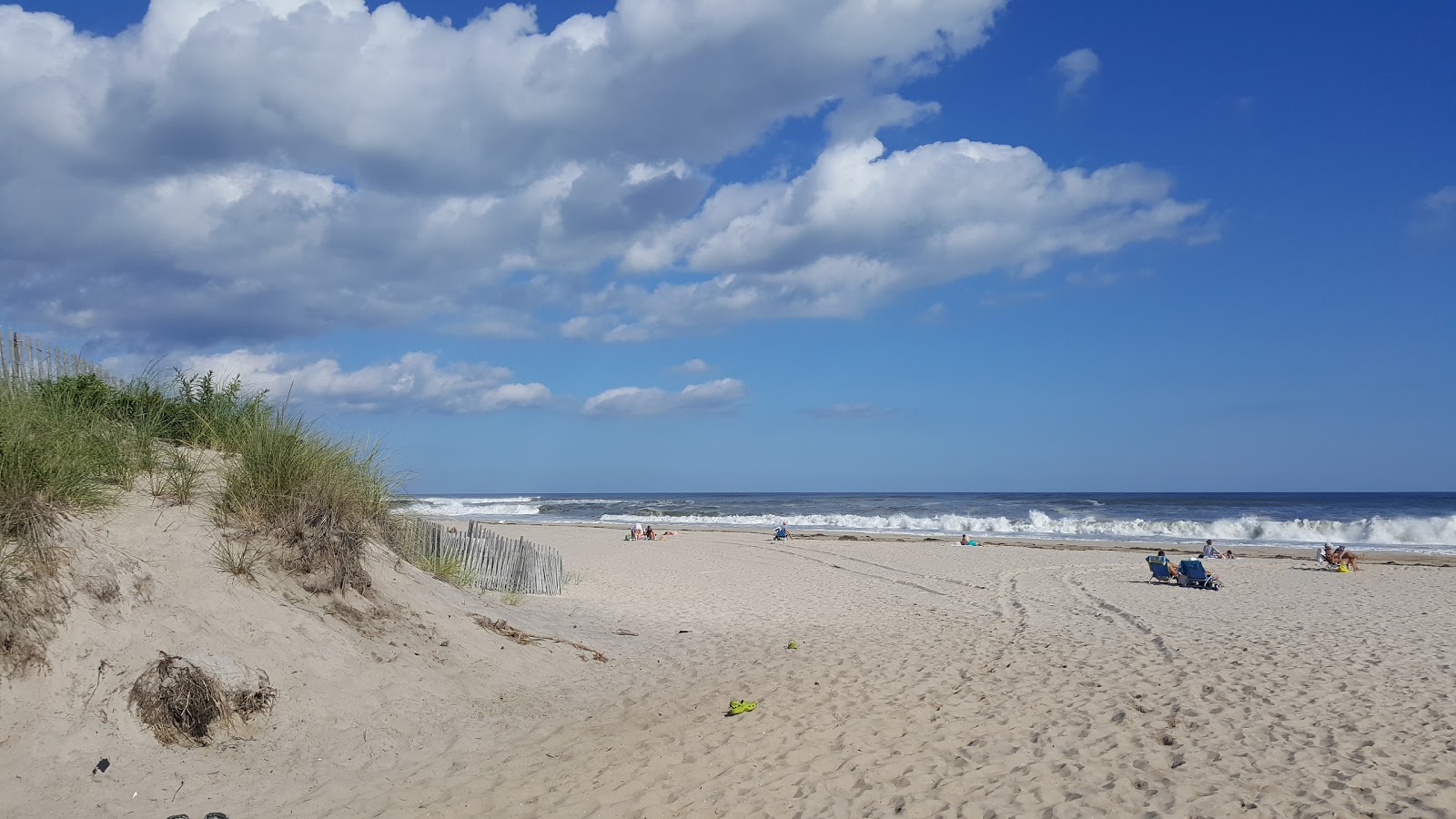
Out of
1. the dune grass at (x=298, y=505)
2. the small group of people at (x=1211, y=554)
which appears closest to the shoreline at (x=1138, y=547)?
the small group of people at (x=1211, y=554)

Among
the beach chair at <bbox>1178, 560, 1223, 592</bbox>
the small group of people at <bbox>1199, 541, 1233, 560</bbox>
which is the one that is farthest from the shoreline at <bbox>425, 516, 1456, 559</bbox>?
the beach chair at <bbox>1178, 560, 1223, 592</bbox>

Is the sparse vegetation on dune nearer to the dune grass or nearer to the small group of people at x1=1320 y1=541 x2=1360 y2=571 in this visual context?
the dune grass

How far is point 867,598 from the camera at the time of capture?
52.5 ft

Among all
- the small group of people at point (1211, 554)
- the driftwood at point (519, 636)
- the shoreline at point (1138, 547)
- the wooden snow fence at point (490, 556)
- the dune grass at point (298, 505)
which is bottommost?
the shoreline at point (1138, 547)

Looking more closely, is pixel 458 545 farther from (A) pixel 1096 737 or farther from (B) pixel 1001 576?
(B) pixel 1001 576

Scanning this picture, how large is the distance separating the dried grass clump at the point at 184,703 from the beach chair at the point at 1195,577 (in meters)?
18.0

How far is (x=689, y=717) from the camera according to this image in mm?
7348

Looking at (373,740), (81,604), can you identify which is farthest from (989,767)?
(81,604)

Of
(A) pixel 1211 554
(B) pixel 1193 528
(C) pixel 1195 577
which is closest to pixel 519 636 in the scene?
(C) pixel 1195 577

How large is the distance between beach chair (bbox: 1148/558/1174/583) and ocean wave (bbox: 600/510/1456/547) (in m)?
20.5

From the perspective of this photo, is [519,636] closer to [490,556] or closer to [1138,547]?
[490,556]

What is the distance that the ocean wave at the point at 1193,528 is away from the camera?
37.7 meters

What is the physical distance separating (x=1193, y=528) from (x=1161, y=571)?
27.0m

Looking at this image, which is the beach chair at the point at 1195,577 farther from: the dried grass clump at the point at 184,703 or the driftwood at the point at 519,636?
the dried grass clump at the point at 184,703
